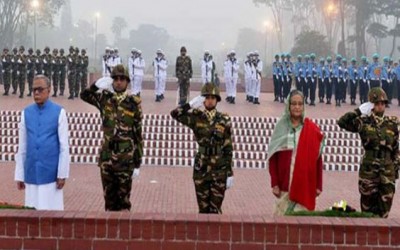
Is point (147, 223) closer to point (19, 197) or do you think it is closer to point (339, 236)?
point (339, 236)

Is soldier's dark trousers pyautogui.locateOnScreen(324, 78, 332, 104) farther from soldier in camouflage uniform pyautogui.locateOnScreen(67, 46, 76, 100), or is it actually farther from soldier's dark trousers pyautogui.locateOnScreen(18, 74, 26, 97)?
soldier's dark trousers pyautogui.locateOnScreen(18, 74, 26, 97)

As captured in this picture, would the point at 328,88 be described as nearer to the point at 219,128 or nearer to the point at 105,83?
the point at 219,128

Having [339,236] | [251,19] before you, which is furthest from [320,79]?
[251,19]

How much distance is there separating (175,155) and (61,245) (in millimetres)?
8855

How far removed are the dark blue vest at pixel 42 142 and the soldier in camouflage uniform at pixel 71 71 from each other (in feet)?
47.4

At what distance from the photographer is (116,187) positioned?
5875 millimetres

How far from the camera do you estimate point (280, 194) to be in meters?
5.48

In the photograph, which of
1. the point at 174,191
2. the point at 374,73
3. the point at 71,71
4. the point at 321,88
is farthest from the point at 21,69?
the point at 374,73

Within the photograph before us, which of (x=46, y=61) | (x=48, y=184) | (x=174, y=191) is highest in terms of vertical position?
(x=46, y=61)

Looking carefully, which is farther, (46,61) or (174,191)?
(46,61)

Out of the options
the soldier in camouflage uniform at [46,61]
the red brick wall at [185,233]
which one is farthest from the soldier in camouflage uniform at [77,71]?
the red brick wall at [185,233]

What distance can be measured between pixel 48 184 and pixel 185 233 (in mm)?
1994

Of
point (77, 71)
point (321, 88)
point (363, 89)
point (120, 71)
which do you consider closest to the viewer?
point (120, 71)

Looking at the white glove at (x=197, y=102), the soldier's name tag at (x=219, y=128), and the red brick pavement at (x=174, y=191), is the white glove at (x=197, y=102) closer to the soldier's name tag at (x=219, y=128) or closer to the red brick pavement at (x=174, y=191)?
the soldier's name tag at (x=219, y=128)
